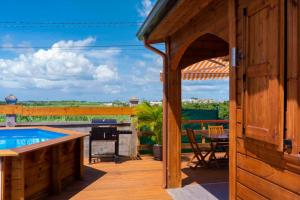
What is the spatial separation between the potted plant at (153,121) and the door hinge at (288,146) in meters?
6.21

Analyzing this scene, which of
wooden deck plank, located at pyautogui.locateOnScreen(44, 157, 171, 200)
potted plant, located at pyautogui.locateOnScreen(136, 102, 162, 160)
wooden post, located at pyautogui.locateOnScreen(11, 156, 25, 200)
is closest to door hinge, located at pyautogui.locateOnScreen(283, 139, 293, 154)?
wooden deck plank, located at pyautogui.locateOnScreen(44, 157, 171, 200)

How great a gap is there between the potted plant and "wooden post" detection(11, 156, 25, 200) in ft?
13.9

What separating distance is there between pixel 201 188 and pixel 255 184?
3.17 metres

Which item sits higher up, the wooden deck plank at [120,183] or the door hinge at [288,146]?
the door hinge at [288,146]

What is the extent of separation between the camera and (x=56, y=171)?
5.50 metres

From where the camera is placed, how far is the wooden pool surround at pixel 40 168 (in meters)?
4.50

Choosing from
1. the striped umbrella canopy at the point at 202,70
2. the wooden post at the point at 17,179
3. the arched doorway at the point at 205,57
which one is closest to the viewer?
the wooden post at the point at 17,179

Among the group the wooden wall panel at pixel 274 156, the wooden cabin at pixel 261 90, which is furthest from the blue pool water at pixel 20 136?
the wooden wall panel at pixel 274 156

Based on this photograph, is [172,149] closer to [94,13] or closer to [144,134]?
[144,134]

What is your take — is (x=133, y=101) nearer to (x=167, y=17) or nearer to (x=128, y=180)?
(x=128, y=180)

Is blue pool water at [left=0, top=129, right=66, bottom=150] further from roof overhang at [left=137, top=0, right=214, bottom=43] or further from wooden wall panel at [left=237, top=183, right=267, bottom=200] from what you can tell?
wooden wall panel at [left=237, top=183, right=267, bottom=200]

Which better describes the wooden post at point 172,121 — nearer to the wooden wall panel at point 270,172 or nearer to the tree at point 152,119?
the tree at point 152,119

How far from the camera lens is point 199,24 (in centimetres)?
434

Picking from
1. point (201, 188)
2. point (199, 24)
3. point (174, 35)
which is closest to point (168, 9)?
point (199, 24)
